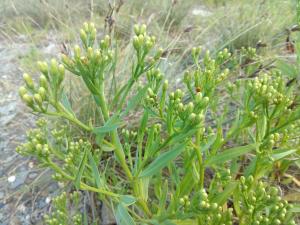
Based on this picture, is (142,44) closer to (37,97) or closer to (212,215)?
(37,97)

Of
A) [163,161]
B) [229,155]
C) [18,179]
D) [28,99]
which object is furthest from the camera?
[18,179]

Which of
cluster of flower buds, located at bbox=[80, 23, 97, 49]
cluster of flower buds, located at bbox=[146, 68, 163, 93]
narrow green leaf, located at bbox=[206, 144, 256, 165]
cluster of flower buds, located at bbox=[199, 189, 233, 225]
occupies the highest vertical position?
cluster of flower buds, located at bbox=[80, 23, 97, 49]

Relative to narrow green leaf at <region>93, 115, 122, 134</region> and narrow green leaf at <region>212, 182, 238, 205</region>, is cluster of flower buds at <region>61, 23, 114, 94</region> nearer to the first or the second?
narrow green leaf at <region>93, 115, 122, 134</region>

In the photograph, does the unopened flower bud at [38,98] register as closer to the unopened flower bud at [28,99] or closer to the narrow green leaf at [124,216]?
the unopened flower bud at [28,99]

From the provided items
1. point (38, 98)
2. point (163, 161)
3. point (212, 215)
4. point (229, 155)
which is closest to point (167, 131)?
point (163, 161)

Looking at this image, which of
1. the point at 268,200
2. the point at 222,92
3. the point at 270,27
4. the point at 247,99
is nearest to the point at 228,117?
the point at 222,92

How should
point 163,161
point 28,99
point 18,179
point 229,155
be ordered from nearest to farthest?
point 28,99
point 163,161
point 229,155
point 18,179

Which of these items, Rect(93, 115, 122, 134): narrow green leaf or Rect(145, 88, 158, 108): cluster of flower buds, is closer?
Rect(93, 115, 122, 134): narrow green leaf

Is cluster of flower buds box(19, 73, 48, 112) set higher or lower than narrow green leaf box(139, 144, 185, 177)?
higher


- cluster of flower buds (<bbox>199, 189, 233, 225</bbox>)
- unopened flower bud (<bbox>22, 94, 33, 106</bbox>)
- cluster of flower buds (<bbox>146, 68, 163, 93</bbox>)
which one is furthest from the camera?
cluster of flower buds (<bbox>146, 68, 163, 93</bbox>)

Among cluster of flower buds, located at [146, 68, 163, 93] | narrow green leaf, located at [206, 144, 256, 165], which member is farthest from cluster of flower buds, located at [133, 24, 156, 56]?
narrow green leaf, located at [206, 144, 256, 165]

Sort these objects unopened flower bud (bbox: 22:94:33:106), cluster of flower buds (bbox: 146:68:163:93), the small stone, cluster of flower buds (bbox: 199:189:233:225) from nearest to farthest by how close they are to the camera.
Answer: unopened flower bud (bbox: 22:94:33:106), cluster of flower buds (bbox: 199:189:233:225), cluster of flower buds (bbox: 146:68:163:93), the small stone
